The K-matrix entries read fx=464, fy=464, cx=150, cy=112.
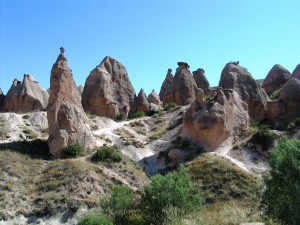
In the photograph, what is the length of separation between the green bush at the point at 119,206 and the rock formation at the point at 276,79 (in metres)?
42.0

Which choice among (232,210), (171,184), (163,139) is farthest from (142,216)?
(163,139)

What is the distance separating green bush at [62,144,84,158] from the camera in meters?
34.9

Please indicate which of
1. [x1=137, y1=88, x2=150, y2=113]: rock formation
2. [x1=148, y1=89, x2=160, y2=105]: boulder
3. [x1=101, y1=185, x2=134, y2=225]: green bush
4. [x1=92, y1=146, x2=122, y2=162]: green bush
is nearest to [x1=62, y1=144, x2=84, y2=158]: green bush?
[x1=92, y1=146, x2=122, y2=162]: green bush

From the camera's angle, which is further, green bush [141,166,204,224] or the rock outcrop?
the rock outcrop

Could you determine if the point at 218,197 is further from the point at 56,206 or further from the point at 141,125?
the point at 141,125

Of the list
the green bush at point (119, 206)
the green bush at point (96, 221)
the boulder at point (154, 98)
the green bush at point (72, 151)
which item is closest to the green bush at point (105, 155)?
the green bush at point (72, 151)

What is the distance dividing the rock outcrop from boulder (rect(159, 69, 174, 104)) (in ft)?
14.3

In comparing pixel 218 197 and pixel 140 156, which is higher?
pixel 140 156

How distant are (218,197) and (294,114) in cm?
1793

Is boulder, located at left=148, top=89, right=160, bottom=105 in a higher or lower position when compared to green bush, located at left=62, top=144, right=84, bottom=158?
higher

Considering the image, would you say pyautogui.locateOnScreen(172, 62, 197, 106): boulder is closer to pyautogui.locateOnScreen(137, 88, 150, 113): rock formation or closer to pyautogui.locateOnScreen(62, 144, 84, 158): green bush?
pyautogui.locateOnScreen(137, 88, 150, 113): rock formation

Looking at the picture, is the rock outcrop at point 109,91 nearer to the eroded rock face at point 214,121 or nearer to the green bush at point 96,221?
the eroded rock face at point 214,121

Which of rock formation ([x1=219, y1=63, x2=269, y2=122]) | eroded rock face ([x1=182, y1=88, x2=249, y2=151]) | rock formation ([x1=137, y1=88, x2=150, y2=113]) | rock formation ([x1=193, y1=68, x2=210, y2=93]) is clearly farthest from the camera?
rock formation ([x1=193, y1=68, x2=210, y2=93])

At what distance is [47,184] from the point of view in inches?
1197
